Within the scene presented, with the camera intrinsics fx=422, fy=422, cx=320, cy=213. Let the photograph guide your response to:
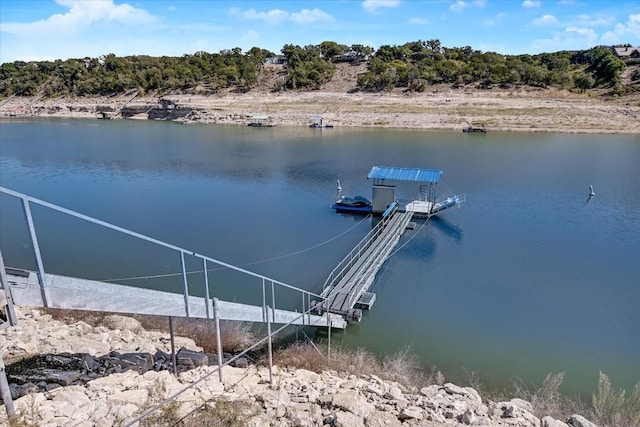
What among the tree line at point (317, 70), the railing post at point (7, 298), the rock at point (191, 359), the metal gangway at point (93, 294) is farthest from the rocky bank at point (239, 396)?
the tree line at point (317, 70)

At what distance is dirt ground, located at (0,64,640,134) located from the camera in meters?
69.0

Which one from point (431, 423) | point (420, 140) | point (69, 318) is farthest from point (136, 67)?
point (431, 423)

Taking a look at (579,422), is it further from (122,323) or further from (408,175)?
(408,175)

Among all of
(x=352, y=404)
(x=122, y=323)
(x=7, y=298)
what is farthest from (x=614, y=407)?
(x=122, y=323)

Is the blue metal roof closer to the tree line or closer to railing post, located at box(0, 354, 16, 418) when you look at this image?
railing post, located at box(0, 354, 16, 418)

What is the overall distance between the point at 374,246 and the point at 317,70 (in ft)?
299

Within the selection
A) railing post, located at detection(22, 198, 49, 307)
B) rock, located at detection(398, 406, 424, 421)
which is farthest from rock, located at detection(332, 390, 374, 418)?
railing post, located at detection(22, 198, 49, 307)

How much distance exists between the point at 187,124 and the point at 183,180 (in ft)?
166

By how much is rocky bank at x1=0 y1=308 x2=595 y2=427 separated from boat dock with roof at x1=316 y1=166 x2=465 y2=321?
183 inches

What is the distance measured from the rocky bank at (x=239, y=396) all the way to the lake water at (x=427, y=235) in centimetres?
→ 358

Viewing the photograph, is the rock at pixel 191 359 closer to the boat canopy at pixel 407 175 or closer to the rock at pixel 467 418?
the rock at pixel 467 418

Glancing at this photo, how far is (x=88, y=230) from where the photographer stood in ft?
85.1

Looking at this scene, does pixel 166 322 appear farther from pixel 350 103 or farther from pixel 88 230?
pixel 350 103

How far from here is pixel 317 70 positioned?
346ft
